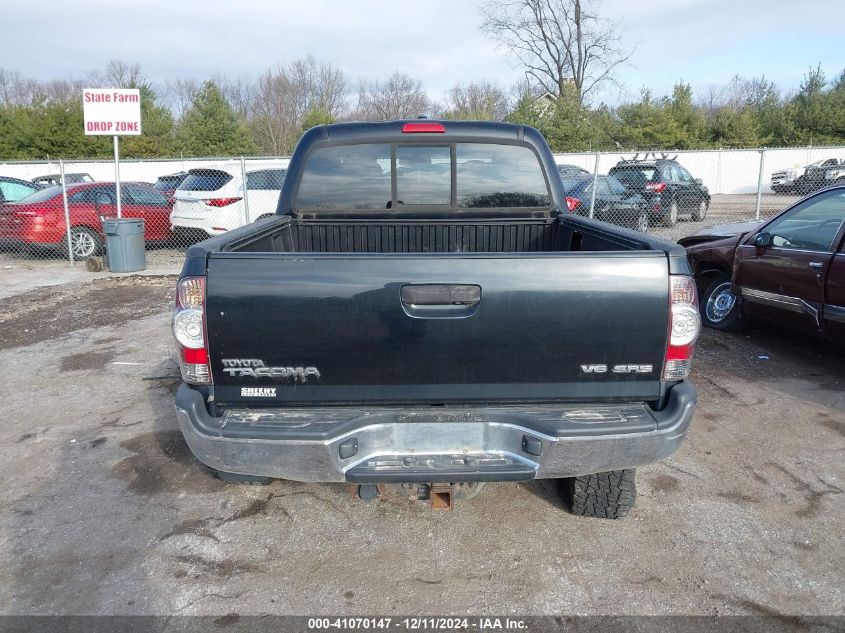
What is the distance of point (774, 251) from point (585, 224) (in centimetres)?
336

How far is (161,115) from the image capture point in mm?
37219

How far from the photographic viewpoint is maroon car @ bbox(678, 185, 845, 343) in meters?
5.18

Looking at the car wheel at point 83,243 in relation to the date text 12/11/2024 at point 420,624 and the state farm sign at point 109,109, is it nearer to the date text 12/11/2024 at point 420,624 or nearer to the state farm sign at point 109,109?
the state farm sign at point 109,109

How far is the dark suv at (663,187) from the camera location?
600 inches

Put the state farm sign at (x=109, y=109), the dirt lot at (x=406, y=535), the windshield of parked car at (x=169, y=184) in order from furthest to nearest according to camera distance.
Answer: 1. the windshield of parked car at (x=169, y=184)
2. the state farm sign at (x=109, y=109)
3. the dirt lot at (x=406, y=535)

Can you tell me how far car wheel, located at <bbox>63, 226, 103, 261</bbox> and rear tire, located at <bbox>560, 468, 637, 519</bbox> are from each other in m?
12.0

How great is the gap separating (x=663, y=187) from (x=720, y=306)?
9659 mm

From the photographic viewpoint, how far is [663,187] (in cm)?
1568

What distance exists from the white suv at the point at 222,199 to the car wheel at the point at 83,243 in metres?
1.59

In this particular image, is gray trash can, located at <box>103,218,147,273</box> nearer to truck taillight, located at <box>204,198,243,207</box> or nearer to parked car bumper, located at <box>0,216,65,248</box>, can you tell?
truck taillight, located at <box>204,198,243,207</box>

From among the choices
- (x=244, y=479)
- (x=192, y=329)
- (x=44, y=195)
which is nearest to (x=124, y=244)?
(x=44, y=195)

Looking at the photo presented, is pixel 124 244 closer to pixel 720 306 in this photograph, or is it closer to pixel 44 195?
pixel 44 195

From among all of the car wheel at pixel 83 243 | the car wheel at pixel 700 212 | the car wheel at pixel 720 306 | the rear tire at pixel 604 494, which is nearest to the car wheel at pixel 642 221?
the car wheel at pixel 700 212

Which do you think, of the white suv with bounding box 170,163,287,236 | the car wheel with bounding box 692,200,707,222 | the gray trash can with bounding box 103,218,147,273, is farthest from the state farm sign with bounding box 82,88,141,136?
the car wheel with bounding box 692,200,707,222
